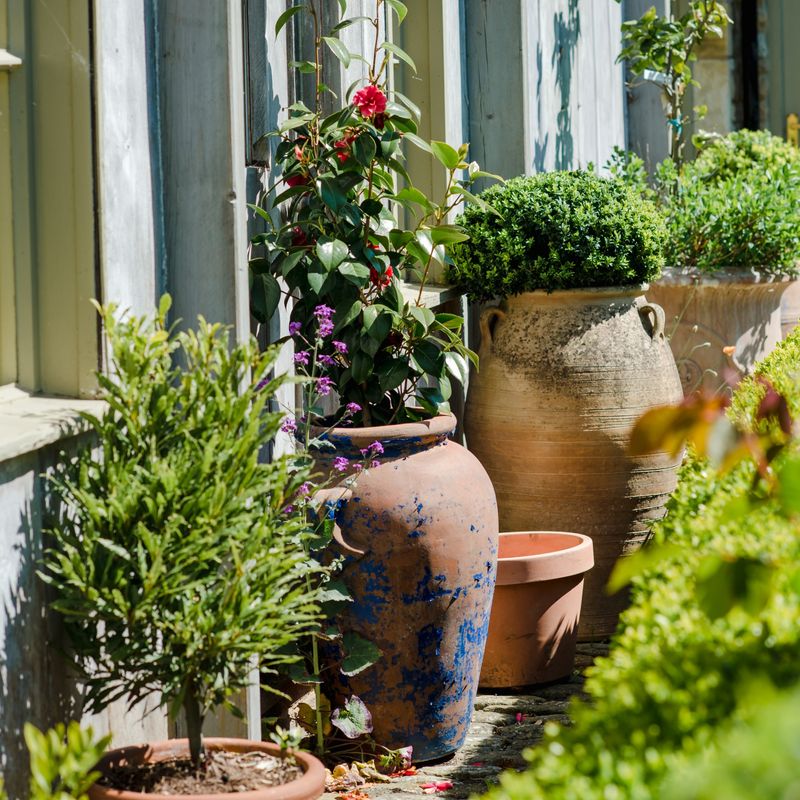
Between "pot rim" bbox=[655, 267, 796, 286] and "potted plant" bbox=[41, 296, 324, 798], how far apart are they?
3.55 m

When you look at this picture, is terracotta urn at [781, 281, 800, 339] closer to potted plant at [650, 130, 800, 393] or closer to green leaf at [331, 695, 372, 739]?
potted plant at [650, 130, 800, 393]

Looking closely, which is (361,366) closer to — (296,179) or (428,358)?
(428,358)

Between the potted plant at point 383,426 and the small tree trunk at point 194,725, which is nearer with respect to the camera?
the small tree trunk at point 194,725

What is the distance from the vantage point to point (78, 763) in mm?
2176

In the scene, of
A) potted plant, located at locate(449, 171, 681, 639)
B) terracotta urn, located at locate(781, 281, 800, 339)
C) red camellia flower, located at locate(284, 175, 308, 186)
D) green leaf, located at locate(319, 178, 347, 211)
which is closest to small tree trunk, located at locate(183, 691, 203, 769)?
green leaf, located at locate(319, 178, 347, 211)

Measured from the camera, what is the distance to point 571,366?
15.8 ft

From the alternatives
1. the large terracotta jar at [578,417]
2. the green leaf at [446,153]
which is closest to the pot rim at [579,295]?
the large terracotta jar at [578,417]

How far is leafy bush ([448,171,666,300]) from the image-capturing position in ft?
15.8

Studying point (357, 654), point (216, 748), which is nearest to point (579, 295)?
point (357, 654)

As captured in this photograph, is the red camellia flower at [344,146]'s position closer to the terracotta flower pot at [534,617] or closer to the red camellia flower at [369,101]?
the red camellia flower at [369,101]

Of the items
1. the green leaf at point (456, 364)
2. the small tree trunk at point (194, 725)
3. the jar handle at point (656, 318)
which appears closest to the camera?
the small tree trunk at point (194, 725)

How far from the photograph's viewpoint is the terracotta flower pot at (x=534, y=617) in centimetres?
432

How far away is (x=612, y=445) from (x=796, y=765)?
147 inches

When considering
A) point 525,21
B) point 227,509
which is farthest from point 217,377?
point 525,21
